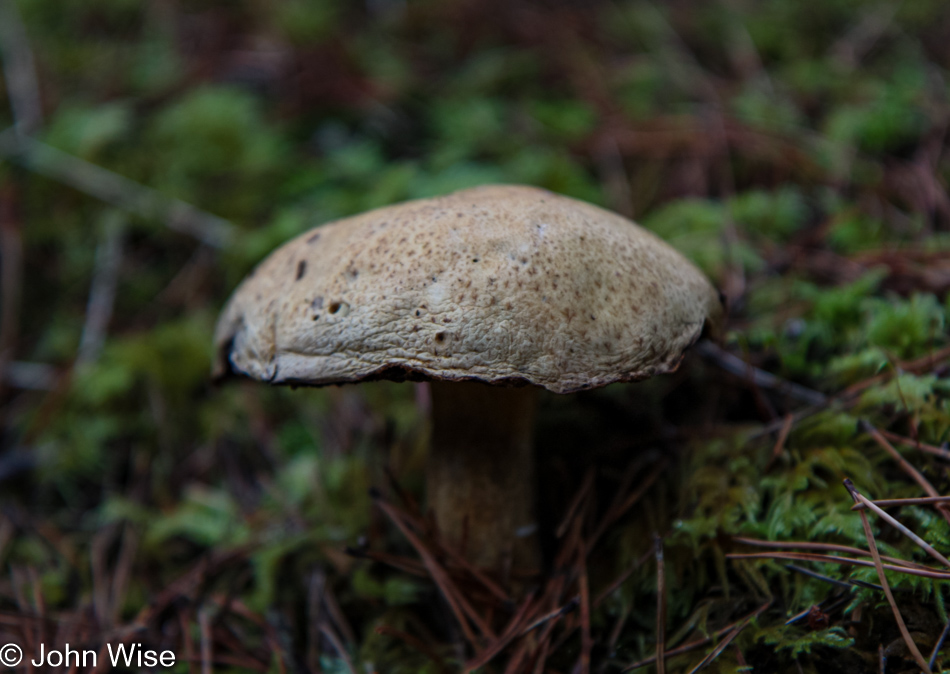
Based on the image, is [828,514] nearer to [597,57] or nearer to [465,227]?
[465,227]

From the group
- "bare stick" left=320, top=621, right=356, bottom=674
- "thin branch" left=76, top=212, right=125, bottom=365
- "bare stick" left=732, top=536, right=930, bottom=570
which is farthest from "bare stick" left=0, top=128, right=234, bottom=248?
"bare stick" left=732, top=536, right=930, bottom=570

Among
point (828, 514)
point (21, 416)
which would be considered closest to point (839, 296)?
point (828, 514)

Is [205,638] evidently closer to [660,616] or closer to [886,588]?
[660,616]

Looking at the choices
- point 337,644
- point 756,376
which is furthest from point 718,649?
point 337,644

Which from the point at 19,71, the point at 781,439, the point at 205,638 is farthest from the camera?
the point at 19,71

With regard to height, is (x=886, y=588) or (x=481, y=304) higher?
(x=481, y=304)

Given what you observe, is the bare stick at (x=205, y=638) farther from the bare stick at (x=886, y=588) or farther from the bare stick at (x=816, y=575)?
the bare stick at (x=886, y=588)
